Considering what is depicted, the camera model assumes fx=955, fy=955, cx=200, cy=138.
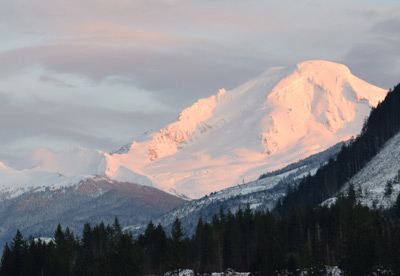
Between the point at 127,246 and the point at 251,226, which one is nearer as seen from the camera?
the point at 127,246

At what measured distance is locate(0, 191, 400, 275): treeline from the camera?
140 meters

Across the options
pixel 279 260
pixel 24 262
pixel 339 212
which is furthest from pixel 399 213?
pixel 24 262

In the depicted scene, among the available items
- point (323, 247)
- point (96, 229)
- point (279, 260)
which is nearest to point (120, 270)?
point (279, 260)

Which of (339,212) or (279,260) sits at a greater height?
(339,212)

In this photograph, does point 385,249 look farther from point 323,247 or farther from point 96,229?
point 96,229

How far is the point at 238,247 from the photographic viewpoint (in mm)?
175500

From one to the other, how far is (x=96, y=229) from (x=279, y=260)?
212 feet

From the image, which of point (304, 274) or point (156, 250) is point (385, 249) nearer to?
point (304, 274)

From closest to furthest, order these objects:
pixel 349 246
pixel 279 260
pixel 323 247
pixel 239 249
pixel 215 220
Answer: pixel 349 246 < pixel 279 260 < pixel 323 247 < pixel 239 249 < pixel 215 220

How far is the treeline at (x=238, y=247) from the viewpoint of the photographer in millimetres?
140250

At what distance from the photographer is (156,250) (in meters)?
180

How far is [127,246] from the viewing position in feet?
495

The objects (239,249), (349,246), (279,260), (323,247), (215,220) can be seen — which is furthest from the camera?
(215,220)

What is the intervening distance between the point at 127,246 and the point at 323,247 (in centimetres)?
3411
